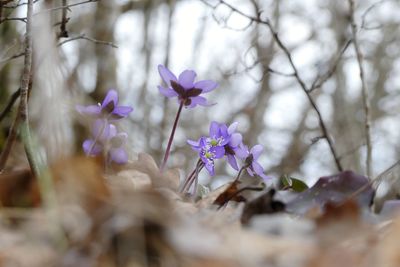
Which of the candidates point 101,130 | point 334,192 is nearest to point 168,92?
point 101,130

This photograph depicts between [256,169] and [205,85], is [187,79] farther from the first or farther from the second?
[256,169]

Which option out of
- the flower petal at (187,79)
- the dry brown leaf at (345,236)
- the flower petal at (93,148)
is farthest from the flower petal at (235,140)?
the dry brown leaf at (345,236)

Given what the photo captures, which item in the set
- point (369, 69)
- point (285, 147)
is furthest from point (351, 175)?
point (369, 69)

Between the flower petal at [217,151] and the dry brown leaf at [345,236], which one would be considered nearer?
the dry brown leaf at [345,236]

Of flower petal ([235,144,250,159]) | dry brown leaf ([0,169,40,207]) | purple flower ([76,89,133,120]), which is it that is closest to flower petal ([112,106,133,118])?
purple flower ([76,89,133,120])

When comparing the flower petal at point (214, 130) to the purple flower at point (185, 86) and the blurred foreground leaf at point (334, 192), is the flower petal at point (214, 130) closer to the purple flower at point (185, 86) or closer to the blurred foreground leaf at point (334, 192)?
the purple flower at point (185, 86)

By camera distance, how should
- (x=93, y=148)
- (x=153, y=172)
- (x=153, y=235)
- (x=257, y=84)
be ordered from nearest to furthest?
(x=153, y=235), (x=153, y=172), (x=93, y=148), (x=257, y=84)
